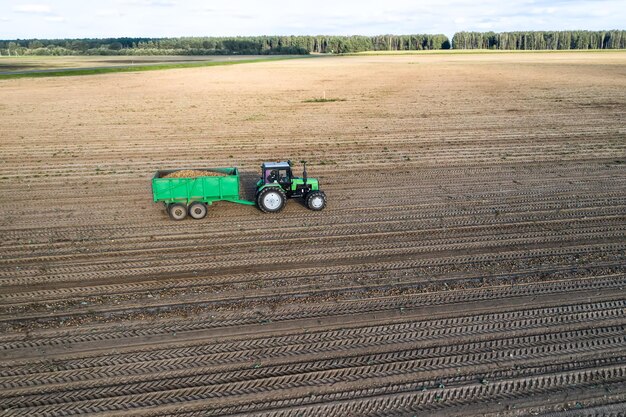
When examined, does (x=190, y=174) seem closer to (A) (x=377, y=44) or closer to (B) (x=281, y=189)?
(B) (x=281, y=189)

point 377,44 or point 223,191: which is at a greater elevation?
point 377,44

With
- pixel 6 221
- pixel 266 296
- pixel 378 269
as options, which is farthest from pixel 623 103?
pixel 6 221

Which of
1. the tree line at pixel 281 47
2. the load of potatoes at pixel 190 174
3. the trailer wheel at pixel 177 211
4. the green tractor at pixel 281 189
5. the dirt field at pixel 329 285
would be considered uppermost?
the tree line at pixel 281 47

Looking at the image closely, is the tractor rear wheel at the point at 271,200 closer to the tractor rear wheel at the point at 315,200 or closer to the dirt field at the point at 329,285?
the dirt field at the point at 329,285

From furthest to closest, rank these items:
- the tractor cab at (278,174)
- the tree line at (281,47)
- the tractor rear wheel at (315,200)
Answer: the tree line at (281,47) < the tractor rear wheel at (315,200) < the tractor cab at (278,174)

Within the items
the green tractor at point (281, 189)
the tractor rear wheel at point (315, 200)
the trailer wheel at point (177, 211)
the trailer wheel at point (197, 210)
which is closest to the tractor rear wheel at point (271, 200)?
the green tractor at point (281, 189)

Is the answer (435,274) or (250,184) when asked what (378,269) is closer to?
(435,274)

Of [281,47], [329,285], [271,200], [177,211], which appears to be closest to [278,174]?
[271,200]
